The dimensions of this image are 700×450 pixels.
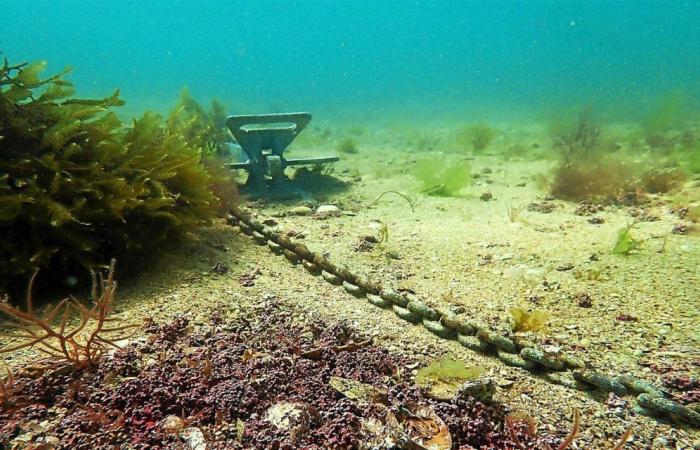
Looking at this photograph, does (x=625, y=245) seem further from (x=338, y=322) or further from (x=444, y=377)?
(x=338, y=322)

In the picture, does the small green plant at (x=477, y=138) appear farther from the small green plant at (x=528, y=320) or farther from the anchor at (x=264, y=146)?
the small green plant at (x=528, y=320)

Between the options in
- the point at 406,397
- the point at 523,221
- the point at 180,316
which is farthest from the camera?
the point at 523,221

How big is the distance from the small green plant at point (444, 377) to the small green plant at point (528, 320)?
815 millimetres

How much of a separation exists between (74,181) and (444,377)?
3780 millimetres

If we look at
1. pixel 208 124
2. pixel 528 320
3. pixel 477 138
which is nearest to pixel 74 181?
pixel 528 320

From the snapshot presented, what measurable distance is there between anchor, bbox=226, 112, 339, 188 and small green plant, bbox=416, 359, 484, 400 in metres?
6.30

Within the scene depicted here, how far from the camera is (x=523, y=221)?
240 inches

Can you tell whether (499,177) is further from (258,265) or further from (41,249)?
(41,249)

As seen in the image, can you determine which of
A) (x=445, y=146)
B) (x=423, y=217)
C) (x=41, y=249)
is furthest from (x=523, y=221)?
(x=445, y=146)

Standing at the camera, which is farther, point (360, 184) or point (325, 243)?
point (360, 184)

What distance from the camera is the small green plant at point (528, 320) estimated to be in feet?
10.6

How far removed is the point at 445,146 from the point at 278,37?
166066mm

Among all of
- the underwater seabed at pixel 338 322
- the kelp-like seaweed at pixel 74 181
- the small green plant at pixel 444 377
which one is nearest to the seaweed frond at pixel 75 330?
the underwater seabed at pixel 338 322

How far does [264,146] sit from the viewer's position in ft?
27.3
